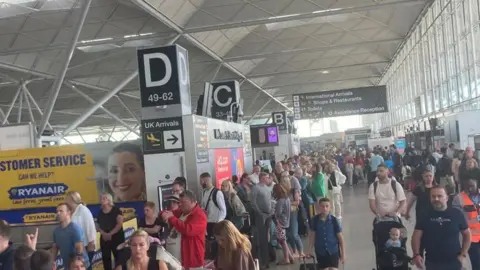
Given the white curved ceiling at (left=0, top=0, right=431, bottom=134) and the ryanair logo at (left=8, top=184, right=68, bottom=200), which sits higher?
the white curved ceiling at (left=0, top=0, right=431, bottom=134)

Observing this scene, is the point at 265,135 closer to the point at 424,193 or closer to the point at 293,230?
the point at 293,230

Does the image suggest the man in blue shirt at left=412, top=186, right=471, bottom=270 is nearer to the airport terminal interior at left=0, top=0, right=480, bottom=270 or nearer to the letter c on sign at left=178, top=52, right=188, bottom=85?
the airport terminal interior at left=0, top=0, right=480, bottom=270

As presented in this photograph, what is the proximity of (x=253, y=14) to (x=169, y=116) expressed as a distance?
1360 cm

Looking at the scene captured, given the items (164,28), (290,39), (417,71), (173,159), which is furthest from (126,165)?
(417,71)

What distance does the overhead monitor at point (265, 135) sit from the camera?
20734 millimetres

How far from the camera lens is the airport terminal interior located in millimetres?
8805

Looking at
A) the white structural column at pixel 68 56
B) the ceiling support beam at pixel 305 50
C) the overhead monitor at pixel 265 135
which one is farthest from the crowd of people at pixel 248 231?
the ceiling support beam at pixel 305 50

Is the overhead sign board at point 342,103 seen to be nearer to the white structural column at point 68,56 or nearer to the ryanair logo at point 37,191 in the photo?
the white structural column at point 68,56

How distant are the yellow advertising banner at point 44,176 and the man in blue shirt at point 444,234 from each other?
6428 millimetres

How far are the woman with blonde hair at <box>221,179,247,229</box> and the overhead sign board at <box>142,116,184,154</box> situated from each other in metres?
1.16

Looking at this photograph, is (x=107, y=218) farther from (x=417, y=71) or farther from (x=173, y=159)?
(x=417, y=71)

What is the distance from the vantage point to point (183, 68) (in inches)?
355

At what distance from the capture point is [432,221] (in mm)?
4738

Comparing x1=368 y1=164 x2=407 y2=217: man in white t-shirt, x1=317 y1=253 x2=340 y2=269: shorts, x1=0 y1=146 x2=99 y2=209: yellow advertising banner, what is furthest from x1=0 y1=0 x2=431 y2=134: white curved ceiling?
x1=317 y1=253 x2=340 y2=269: shorts
